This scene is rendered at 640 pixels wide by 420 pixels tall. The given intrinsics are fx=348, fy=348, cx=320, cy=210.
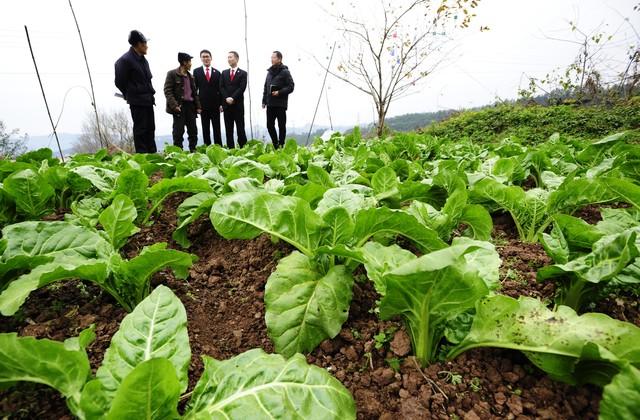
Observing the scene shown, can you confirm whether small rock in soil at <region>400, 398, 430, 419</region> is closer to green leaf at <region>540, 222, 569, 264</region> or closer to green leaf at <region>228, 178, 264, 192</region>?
green leaf at <region>540, 222, 569, 264</region>

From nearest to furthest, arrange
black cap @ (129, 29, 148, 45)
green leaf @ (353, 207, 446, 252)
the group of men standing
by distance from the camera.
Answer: green leaf @ (353, 207, 446, 252), black cap @ (129, 29, 148, 45), the group of men standing

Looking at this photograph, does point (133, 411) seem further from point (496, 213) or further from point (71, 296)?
point (496, 213)

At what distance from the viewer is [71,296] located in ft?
5.26

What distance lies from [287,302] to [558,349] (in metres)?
0.87

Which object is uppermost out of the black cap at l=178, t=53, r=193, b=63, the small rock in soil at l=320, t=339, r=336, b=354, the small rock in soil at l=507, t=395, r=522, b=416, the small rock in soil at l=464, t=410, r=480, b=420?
the black cap at l=178, t=53, r=193, b=63

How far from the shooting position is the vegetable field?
94 cm

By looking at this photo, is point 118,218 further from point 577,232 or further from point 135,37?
point 135,37

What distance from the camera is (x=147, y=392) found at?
32.3 inches

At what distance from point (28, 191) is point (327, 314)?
2132 mm

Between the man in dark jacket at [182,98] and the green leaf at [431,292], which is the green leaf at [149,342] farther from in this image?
the man in dark jacket at [182,98]

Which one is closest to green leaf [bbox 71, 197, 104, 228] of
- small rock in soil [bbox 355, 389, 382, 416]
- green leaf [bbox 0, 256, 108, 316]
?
green leaf [bbox 0, 256, 108, 316]

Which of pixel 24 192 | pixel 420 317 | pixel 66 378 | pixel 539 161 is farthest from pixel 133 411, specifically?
pixel 539 161

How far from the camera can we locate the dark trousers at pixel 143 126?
20.3 feet

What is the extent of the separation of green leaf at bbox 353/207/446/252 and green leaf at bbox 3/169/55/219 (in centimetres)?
208
